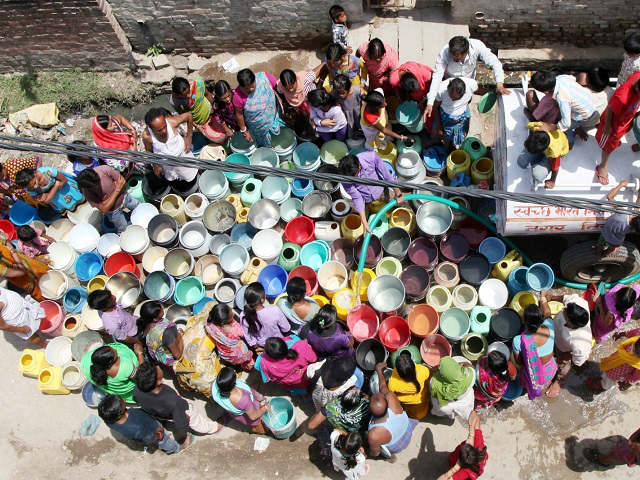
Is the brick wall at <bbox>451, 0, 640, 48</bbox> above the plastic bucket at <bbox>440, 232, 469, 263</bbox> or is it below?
above

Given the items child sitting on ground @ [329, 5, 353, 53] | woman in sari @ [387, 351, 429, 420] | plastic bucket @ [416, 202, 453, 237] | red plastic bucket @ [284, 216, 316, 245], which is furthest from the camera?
child sitting on ground @ [329, 5, 353, 53]

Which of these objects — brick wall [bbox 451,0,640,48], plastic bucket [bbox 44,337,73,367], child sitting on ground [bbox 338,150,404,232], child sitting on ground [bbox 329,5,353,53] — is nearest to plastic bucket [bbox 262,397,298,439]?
child sitting on ground [bbox 338,150,404,232]

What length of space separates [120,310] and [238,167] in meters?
2.85

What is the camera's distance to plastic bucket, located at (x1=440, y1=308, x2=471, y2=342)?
5746 millimetres

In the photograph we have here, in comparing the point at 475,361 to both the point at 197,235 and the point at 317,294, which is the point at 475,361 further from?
the point at 197,235

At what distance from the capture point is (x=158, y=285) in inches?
249

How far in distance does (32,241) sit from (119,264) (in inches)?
44.3

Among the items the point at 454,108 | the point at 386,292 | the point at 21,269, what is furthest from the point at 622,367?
the point at 21,269

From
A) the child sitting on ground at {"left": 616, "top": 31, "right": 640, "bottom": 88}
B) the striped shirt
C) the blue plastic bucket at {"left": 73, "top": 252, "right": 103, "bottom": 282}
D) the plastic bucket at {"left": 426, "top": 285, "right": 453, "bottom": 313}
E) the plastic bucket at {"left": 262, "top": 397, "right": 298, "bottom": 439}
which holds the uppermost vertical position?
the child sitting on ground at {"left": 616, "top": 31, "right": 640, "bottom": 88}

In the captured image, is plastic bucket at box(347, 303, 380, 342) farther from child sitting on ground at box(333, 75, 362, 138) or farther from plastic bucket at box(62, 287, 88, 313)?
plastic bucket at box(62, 287, 88, 313)

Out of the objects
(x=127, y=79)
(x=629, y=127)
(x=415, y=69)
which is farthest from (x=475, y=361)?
(x=127, y=79)

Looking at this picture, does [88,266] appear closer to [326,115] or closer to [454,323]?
[326,115]

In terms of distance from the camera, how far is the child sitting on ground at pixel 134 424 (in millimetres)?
4996

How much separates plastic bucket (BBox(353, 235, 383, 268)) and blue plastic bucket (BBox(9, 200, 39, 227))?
414cm
